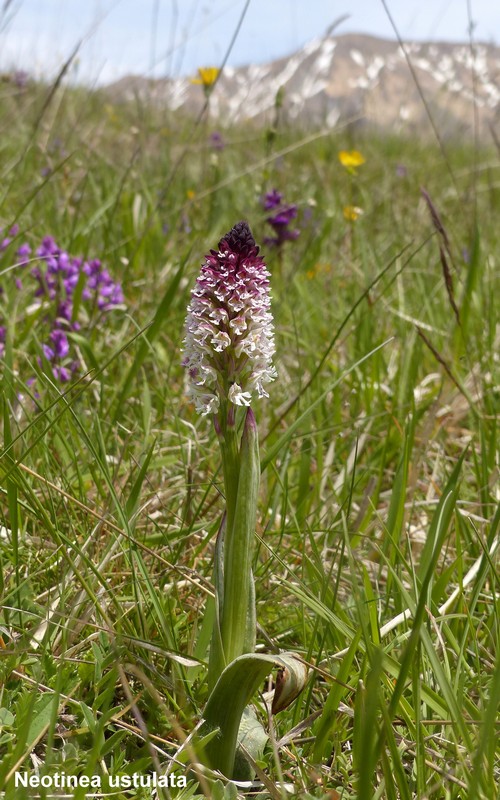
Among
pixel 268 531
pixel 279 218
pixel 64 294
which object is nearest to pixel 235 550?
pixel 268 531

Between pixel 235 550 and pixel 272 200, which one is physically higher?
pixel 272 200

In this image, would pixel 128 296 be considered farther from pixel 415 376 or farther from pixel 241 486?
pixel 241 486

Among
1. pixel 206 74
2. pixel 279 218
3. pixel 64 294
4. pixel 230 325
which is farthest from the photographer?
pixel 206 74

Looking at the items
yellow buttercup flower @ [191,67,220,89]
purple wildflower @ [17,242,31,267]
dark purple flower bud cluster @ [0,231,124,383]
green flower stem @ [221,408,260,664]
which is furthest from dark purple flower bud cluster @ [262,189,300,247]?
green flower stem @ [221,408,260,664]

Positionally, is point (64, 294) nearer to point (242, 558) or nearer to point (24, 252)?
point (24, 252)

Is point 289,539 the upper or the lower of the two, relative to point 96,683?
upper

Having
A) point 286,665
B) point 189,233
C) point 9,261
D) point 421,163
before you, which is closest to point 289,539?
point 286,665
